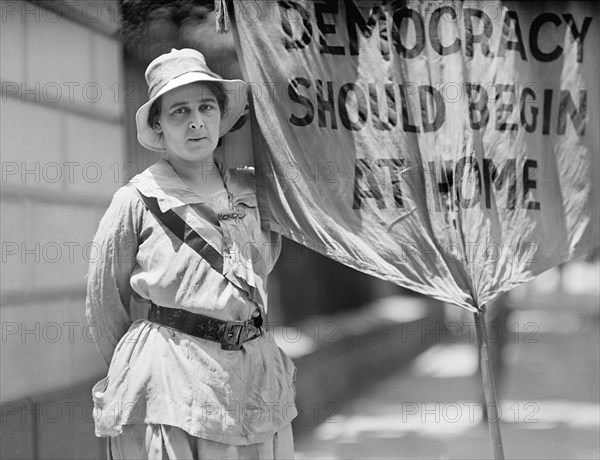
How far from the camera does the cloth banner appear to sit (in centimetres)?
293

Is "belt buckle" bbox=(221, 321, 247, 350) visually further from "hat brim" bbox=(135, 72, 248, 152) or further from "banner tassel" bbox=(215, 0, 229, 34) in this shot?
"banner tassel" bbox=(215, 0, 229, 34)

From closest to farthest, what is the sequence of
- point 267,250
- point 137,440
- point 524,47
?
point 137,440 → point 267,250 → point 524,47

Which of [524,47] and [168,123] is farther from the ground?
[524,47]

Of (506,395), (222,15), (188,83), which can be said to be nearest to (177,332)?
(188,83)

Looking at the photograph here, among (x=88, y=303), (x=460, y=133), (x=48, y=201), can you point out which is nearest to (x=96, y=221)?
(x=48, y=201)

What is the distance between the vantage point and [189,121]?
8.68 feet

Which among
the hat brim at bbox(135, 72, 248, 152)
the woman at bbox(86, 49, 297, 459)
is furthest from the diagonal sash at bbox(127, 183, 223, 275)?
the hat brim at bbox(135, 72, 248, 152)

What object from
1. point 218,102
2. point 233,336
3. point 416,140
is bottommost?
point 233,336

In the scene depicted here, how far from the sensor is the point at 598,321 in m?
3.23

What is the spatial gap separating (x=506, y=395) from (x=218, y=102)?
1.54m

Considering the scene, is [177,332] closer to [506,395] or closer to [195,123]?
[195,123]

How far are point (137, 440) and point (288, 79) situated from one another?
Result: 1.28 meters

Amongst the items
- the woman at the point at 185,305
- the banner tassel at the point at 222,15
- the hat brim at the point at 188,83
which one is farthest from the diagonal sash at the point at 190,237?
the banner tassel at the point at 222,15

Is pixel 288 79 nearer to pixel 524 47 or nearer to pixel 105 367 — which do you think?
pixel 524 47
